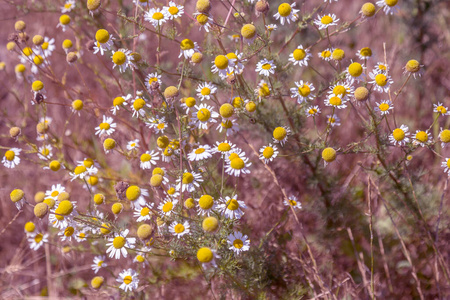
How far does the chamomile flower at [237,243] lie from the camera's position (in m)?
2.11

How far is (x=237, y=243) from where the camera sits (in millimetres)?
2146

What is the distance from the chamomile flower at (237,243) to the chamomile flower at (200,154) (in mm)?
525

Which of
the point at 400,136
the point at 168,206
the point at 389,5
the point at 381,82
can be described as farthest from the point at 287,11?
the point at 168,206

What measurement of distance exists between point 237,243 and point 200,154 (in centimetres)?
61

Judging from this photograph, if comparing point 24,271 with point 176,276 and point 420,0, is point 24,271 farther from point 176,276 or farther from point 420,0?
point 420,0

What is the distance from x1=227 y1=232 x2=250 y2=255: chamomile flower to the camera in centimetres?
211

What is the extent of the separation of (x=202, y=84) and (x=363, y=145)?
127cm

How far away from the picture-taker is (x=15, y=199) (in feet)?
7.43

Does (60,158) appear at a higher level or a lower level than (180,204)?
higher

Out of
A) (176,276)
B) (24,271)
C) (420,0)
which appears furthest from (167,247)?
(420,0)

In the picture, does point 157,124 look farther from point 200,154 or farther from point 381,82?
point 381,82

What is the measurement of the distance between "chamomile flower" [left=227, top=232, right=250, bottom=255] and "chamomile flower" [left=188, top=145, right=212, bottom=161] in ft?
1.72

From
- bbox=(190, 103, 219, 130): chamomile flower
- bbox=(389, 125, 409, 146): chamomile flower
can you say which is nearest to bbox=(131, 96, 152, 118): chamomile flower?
bbox=(190, 103, 219, 130): chamomile flower

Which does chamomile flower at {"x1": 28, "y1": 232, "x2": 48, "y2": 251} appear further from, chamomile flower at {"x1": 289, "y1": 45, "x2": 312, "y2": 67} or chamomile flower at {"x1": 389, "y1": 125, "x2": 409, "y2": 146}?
chamomile flower at {"x1": 389, "y1": 125, "x2": 409, "y2": 146}
